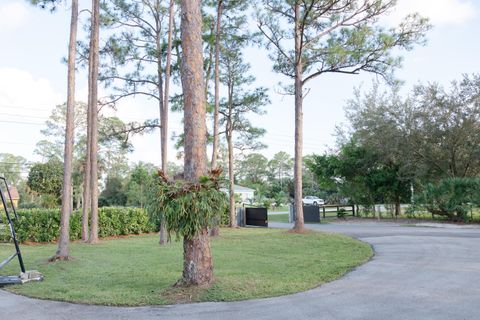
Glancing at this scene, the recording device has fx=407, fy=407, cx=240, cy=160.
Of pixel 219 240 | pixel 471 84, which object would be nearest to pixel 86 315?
pixel 219 240

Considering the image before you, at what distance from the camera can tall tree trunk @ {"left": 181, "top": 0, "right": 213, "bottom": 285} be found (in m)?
6.32

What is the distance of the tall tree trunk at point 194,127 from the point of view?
6324 mm

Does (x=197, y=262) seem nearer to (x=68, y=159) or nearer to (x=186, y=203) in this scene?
(x=186, y=203)

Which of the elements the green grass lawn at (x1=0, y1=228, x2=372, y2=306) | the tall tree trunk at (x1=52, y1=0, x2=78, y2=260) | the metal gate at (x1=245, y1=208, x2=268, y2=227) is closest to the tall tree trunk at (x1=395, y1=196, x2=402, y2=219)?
the metal gate at (x1=245, y1=208, x2=268, y2=227)

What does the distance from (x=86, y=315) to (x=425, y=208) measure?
17.6 meters

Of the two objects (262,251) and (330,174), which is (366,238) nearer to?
(262,251)

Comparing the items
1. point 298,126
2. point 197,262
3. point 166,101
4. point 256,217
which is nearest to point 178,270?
point 197,262

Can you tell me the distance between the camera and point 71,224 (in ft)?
53.7

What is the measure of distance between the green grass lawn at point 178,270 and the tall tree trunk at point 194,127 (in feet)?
1.05

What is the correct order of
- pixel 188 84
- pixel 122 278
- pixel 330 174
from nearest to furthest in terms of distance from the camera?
pixel 188 84
pixel 122 278
pixel 330 174

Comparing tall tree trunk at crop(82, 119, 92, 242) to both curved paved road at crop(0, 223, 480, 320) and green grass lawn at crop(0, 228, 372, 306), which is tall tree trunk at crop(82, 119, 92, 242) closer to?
green grass lawn at crop(0, 228, 372, 306)

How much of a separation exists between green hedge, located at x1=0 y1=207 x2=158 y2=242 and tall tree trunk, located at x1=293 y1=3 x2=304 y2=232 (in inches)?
222

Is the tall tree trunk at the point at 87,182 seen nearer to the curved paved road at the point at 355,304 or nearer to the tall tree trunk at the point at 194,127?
the curved paved road at the point at 355,304

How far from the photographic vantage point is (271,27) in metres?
16.4
